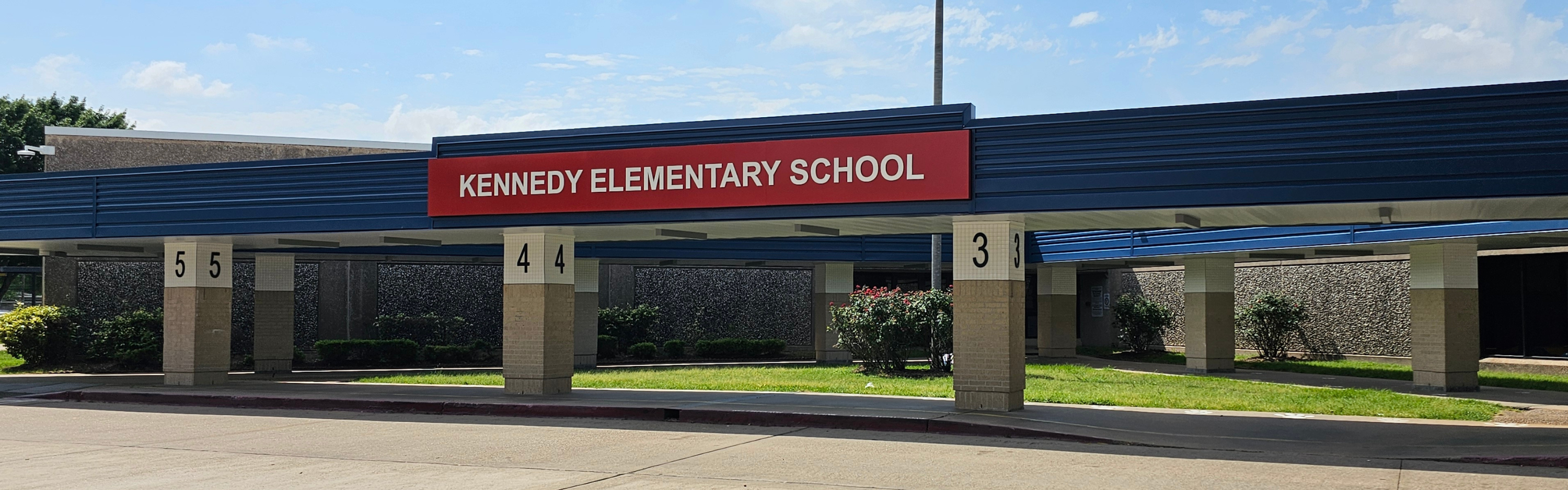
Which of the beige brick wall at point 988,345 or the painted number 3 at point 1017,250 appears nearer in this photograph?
the beige brick wall at point 988,345

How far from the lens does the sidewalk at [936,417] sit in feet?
43.4

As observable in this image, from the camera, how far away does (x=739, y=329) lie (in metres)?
36.7

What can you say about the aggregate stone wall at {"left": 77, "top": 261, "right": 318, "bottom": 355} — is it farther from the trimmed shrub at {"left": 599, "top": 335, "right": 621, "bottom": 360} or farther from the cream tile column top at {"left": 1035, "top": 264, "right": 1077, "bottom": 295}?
the cream tile column top at {"left": 1035, "top": 264, "right": 1077, "bottom": 295}

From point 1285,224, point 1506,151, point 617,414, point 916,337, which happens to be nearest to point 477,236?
point 617,414

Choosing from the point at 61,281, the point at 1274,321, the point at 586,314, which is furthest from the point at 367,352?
the point at 1274,321

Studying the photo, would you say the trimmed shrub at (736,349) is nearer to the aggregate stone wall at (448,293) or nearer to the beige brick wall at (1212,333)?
the aggregate stone wall at (448,293)

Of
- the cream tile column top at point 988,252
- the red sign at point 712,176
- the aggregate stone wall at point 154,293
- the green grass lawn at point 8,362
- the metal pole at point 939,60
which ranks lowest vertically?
the green grass lawn at point 8,362

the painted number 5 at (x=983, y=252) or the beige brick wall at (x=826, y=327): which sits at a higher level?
the painted number 5 at (x=983, y=252)

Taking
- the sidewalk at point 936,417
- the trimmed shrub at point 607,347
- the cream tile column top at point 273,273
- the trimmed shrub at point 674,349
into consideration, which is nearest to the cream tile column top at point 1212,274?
the sidewalk at point 936,417

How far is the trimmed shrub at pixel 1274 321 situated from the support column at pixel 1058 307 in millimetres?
4551

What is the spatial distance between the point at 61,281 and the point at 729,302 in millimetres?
17682

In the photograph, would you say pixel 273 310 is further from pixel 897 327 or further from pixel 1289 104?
pixel 1289 104

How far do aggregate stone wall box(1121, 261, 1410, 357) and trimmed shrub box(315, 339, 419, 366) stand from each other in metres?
22.6

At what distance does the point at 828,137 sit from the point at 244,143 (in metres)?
23.8
